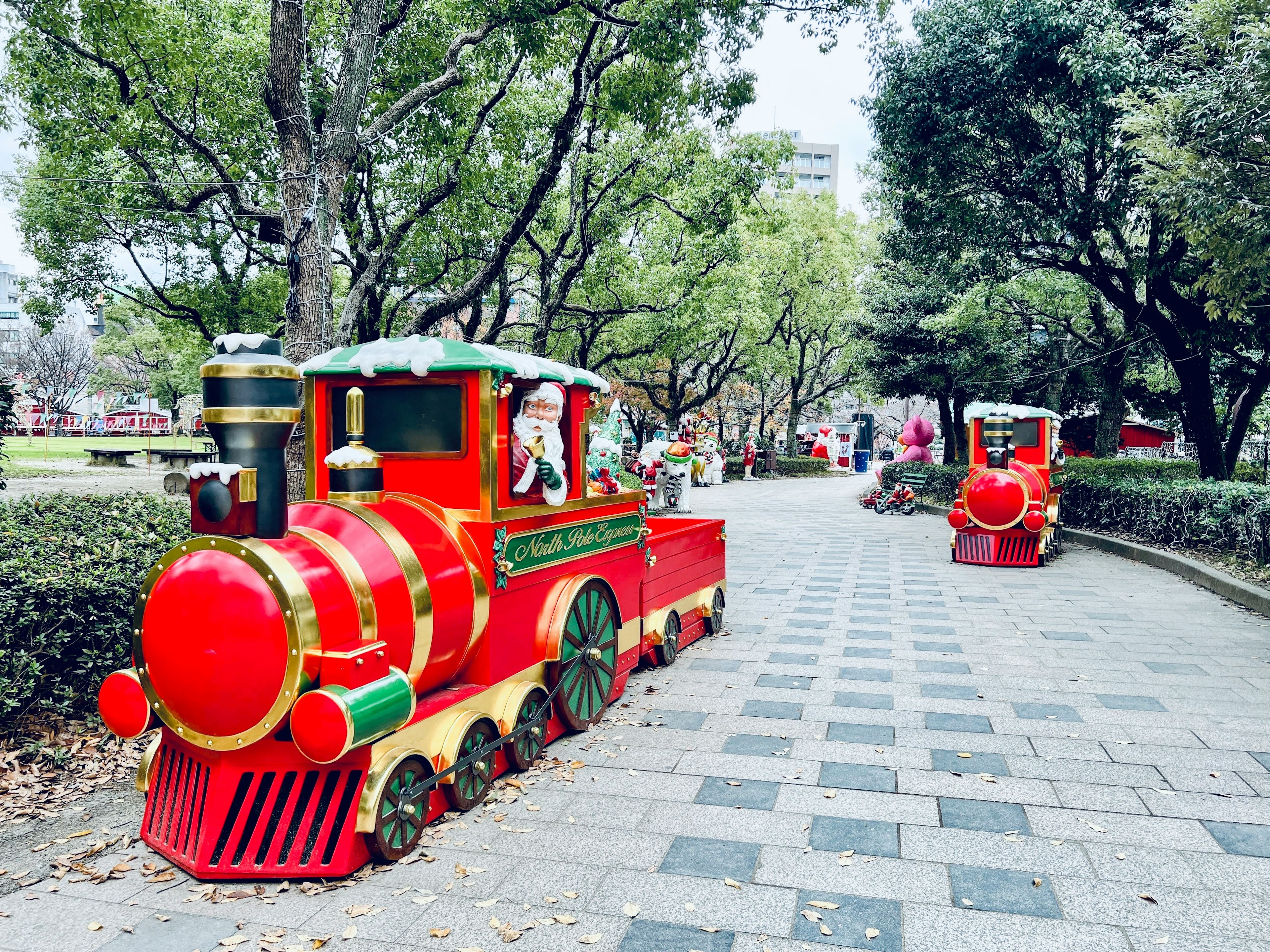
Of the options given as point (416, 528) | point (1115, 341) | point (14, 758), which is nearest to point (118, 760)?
point (14, 758)

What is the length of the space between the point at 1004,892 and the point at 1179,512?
37.7 ft

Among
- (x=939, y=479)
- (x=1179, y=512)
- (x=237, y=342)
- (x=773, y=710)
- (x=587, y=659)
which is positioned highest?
(x=237, y=342)

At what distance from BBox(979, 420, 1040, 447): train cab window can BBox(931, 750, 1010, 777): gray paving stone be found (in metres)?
8.12

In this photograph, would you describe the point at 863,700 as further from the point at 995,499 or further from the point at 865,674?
the point at 995,499

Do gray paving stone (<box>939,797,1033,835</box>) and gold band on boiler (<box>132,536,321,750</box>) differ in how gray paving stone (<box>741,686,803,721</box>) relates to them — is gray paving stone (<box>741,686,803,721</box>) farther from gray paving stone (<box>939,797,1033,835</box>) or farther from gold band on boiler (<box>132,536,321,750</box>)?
gold band on boiler (<box>132,536,321,750</box>)

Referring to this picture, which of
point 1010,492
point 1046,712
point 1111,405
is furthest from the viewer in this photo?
point 1111,405

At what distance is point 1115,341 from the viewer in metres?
19.0

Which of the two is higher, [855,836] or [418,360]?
[418,360]

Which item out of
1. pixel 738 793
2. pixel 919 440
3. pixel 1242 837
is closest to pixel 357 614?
pixel 738 793

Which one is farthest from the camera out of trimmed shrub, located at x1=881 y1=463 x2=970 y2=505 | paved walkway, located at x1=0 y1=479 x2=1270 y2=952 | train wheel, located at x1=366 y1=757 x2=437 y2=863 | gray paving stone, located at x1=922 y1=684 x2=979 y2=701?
trimmed shrub, located at x1=881 y1=463 x2=970 y2=505

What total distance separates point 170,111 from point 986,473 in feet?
41.1

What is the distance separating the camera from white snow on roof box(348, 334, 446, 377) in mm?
4113

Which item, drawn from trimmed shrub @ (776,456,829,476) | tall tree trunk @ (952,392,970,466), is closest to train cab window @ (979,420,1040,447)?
tall tree trunk @ (952,392,970,466)

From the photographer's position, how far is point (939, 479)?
22.4 m
